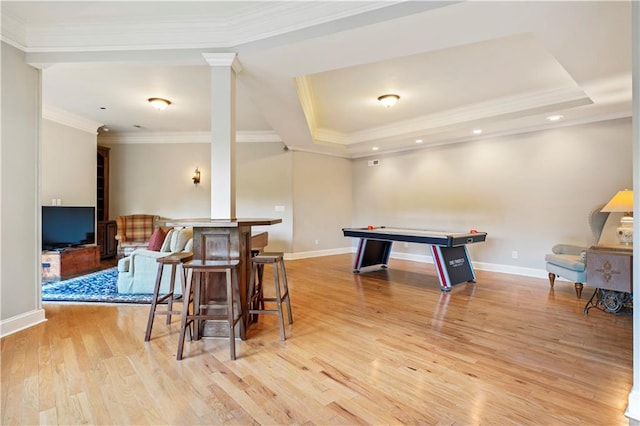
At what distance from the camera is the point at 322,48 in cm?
267

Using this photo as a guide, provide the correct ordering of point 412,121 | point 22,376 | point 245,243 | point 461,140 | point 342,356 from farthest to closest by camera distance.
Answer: point 461,140
point 412,121
point 245,243
point 342,356
point 22,376

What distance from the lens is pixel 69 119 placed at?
560cm

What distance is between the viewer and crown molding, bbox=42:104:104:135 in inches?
206

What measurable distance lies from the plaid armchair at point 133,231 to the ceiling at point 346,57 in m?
2.19

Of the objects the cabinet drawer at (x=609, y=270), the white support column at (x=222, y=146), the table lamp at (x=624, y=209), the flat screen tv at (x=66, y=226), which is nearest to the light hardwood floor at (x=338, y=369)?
the cabinet drawer at (x=609, y=270)

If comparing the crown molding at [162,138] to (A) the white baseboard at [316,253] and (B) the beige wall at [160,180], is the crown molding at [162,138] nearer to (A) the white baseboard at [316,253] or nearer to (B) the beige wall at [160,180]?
(B) the beige wall at [160,180]

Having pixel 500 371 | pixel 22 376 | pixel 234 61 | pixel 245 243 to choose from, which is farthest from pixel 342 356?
pixel 234 61

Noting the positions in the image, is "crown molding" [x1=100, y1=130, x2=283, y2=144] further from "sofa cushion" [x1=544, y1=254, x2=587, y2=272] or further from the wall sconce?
"sofa cushion" [x1=544, y1=254, x2=587, y2=272]

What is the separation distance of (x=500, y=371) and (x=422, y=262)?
444 centimetres

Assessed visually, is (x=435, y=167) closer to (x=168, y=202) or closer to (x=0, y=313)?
(x=168, y=202)

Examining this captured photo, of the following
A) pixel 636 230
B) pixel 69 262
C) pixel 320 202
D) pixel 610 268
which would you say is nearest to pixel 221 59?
pixel 636 230

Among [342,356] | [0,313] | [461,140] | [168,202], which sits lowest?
[342,356]

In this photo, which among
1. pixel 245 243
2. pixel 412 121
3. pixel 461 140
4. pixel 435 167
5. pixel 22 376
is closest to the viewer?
pixel 22 376

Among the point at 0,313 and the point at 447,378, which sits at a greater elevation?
the point at 0,313
